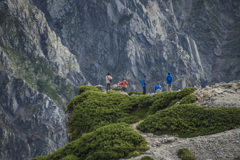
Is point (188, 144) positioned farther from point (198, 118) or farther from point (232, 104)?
point (232, 104)

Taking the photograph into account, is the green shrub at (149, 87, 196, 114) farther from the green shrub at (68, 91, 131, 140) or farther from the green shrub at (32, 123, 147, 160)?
the green shrub at (32, 123, 147, 160)

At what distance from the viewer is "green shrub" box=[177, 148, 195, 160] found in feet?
46.3

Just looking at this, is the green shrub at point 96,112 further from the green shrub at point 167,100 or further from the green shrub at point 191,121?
the green shrub at point 191,121

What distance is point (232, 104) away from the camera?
19.0 m

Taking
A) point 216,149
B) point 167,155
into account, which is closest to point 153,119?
point 167,155

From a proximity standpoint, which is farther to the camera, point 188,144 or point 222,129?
point 222,129

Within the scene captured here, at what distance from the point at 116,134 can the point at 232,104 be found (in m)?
9.88

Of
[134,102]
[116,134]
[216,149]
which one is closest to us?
[216,149]

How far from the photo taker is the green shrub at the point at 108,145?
16359 millimetres

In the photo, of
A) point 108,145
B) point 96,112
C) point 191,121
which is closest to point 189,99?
point 191,121

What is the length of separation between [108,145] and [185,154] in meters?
5.58

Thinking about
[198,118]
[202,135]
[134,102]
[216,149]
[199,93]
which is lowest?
[216,149]

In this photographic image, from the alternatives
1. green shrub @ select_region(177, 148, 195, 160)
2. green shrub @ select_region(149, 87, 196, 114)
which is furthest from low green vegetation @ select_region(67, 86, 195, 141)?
green shrub @ select_region(177, 148, 195, 160)

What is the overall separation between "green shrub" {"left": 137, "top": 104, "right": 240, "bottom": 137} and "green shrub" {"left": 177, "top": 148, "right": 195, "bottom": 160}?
2.68 m
